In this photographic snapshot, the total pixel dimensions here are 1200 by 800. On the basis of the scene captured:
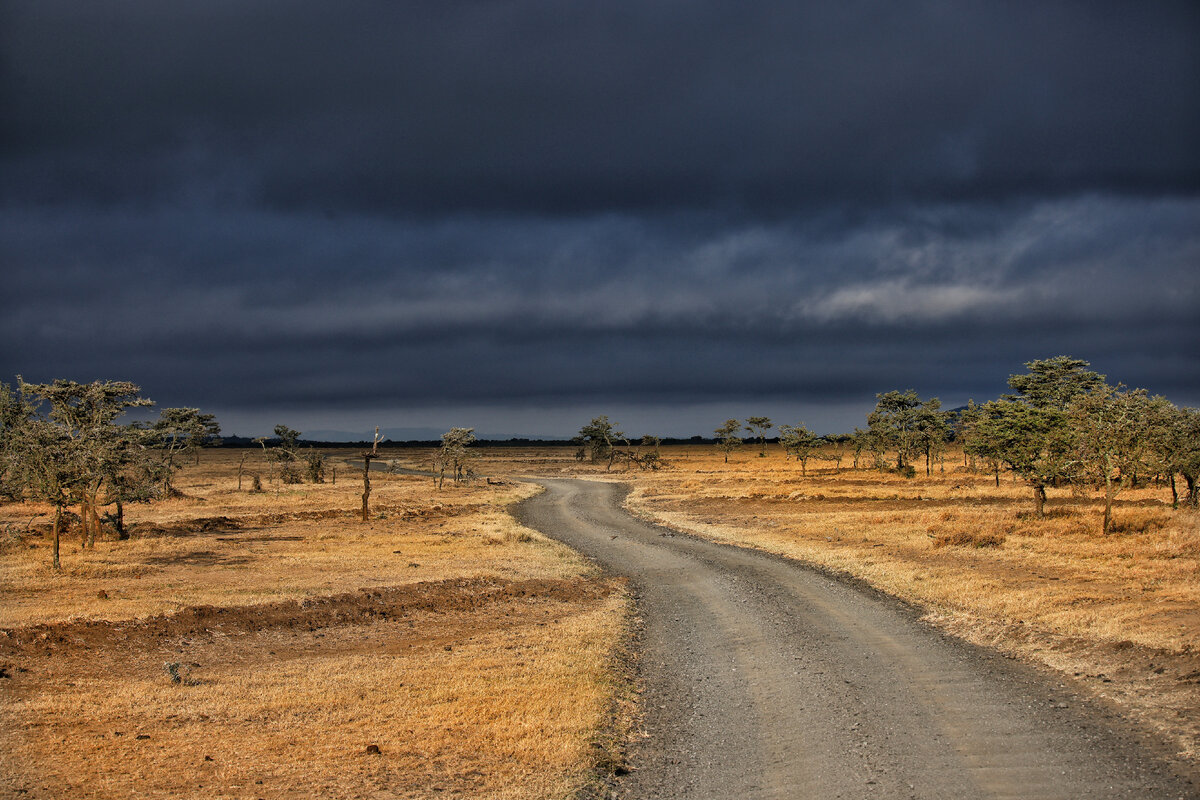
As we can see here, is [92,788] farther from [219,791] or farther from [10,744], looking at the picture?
[10,744]

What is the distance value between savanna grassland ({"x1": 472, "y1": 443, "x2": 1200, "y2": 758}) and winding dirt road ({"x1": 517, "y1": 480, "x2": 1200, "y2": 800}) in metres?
1.04

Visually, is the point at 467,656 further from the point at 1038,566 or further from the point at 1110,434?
the point at 1110,434

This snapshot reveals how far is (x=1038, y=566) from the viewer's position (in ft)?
77.2

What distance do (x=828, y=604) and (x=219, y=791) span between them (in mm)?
15396

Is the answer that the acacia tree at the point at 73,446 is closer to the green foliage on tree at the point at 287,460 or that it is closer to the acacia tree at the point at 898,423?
the green foliage on tree at the point at 287,460

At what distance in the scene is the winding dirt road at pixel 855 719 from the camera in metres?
8.96

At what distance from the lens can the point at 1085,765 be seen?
9164mm

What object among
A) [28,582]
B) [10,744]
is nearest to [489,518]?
[28,582]

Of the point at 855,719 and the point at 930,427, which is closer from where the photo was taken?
the point at 855,719

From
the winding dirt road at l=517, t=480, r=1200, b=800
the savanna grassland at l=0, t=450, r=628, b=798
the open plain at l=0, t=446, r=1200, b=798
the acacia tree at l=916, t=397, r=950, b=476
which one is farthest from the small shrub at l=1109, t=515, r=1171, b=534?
the acacia tree at l=916, t=397, r=950, b=476

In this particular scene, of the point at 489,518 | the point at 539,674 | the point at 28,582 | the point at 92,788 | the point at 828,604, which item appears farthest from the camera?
the point at 489,518

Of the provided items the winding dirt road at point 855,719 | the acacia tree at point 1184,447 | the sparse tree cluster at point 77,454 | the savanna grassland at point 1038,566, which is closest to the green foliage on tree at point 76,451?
the sparse tree cluster at point 77,454

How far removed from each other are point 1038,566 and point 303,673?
21926mm

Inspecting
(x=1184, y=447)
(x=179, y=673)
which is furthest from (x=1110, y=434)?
(x=179, y=673)
